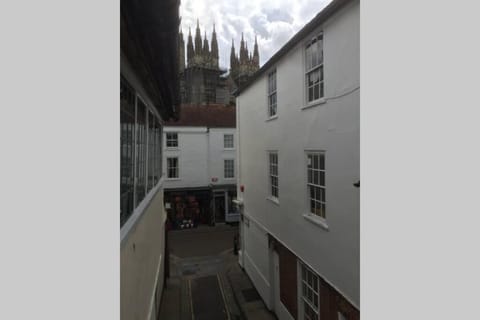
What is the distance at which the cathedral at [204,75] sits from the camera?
4391cm

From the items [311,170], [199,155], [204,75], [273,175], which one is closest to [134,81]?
[311,170]

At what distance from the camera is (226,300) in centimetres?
1109

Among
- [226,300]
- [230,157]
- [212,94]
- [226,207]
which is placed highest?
[212,94]

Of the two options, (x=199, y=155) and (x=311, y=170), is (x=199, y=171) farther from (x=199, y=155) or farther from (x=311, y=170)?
(x=311, y=170)

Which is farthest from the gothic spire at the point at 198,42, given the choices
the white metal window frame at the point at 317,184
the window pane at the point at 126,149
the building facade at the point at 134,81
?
the window pane at the point at 126,149

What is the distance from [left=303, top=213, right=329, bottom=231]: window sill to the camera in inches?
250

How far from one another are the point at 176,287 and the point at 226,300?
2496 millimetres

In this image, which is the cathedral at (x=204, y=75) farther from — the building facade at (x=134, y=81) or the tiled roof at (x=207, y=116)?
the building facade at (x=134, y=81)

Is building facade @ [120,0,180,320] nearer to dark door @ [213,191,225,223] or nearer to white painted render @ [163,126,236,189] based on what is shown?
white painted render @ [163,126,236,189]

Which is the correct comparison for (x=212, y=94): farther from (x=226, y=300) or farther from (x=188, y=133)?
(x=226, y=300)

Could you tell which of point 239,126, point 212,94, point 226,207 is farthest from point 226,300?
point 212,94

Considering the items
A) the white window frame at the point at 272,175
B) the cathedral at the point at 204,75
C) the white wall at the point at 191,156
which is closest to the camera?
the white window frame at the point at 272,175

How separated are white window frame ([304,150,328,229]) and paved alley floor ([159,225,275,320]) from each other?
5.12m

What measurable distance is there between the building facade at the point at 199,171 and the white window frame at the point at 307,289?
1542cm
